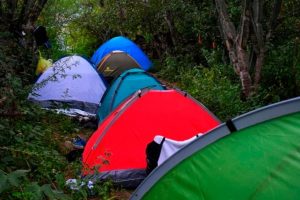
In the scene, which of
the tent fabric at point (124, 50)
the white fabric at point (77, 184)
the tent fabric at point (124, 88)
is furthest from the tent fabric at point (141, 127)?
the tent fabric at point (124, 50)

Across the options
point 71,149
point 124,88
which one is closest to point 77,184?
point 71,149

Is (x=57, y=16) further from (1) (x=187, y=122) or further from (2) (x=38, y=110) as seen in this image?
(1) (x=187, y=122)

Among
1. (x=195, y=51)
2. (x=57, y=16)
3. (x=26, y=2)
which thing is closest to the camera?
(x=26, y=2)

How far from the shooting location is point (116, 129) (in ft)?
16.3

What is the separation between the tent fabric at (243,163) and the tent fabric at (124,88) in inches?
151

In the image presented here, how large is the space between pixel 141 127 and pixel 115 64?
575cm

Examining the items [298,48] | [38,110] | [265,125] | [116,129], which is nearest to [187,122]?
[116,129]

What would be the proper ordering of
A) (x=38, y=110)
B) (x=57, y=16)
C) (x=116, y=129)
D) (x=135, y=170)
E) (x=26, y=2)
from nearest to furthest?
(x=135, y=170) < (x=116, y=129) < (x=38, y=110) < (x=26, y=2) < (x=57, y=16)

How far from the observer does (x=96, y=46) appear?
604 inches

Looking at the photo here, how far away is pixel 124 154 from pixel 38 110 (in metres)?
1.54

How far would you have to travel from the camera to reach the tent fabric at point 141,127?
→ 470 cm

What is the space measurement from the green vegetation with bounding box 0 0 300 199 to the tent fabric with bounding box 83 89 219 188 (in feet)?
1.14

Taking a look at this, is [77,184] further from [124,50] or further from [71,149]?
[124,50]

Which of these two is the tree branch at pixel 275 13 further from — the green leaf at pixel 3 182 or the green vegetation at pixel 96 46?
the green leaf at pixel 3 182
